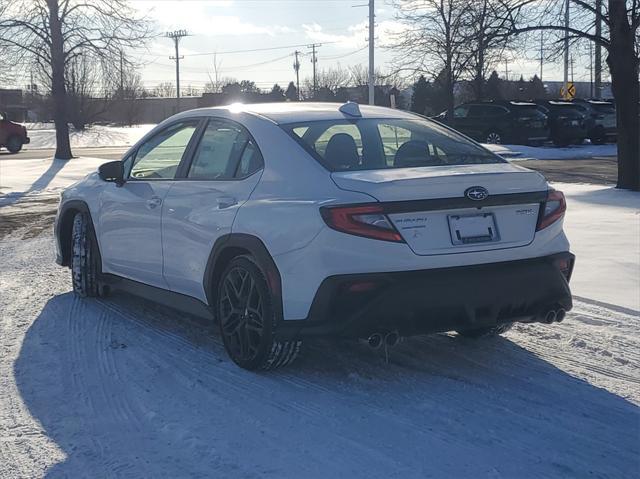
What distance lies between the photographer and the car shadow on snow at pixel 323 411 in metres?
3.55

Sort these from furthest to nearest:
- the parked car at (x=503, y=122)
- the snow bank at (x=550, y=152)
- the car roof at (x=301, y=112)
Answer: the parked car at (x=503, y=122) → the snow bank at (x=550, y=152) → the car roof at (x=301, y=112)

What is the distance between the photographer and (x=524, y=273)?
443cm

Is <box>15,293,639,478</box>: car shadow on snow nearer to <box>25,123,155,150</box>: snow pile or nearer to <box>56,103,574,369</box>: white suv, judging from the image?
<box>56,103,574,369</box>: white suv

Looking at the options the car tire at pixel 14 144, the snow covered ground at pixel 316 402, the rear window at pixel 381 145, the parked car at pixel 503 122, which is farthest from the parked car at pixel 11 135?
the rear window at pixel 381 145

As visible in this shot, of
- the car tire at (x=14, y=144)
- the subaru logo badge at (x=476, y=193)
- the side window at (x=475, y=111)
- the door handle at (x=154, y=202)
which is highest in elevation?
the side window at (x=475, y=111)

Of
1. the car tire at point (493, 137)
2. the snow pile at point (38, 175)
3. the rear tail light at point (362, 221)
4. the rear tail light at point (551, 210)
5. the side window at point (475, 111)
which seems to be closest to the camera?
the rear tail light at point (362, 221)

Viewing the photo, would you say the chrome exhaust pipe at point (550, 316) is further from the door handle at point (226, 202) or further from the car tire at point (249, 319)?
the door handle at point (226, 202)

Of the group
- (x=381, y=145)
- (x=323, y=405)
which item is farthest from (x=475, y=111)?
(x=323, y=405)

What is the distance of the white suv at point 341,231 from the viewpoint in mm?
4137

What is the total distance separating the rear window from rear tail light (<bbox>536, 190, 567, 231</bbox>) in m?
0.46

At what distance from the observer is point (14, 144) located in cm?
3234

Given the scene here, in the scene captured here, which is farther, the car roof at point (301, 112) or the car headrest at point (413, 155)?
the car roof at point (301, 112)

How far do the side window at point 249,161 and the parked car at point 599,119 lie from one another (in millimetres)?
27945

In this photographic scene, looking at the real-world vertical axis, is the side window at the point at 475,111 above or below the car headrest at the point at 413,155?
above
